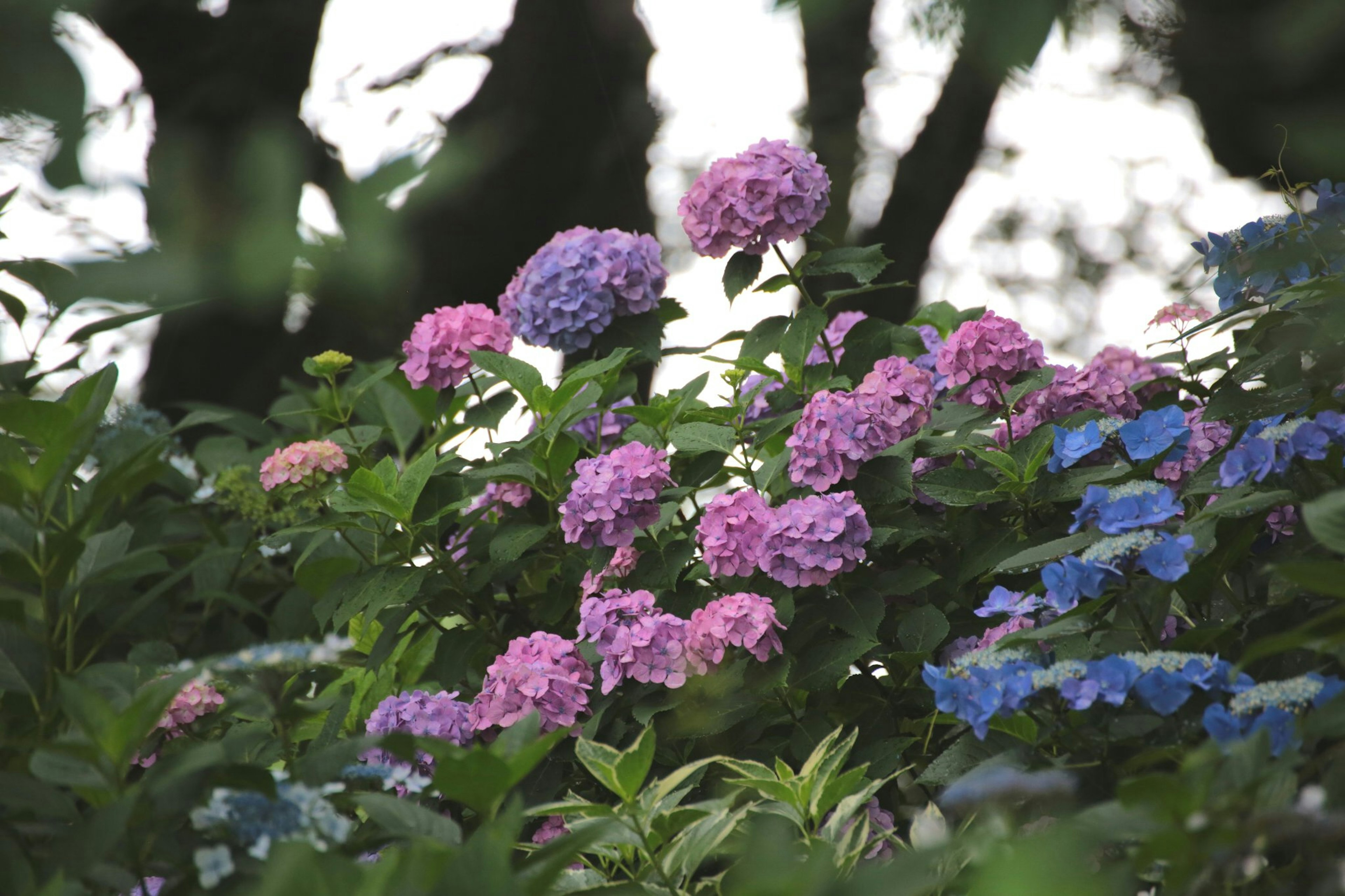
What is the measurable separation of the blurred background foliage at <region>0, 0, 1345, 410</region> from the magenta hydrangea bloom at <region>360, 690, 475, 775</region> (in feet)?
1.68

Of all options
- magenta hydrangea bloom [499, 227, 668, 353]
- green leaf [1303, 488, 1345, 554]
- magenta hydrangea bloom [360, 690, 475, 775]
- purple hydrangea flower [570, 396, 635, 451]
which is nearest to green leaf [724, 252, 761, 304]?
magenta hydrangea bloom [499, 227, 668, 353]

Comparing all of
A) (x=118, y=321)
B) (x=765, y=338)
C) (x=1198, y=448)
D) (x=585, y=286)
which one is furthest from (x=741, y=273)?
(x=118, y=321)

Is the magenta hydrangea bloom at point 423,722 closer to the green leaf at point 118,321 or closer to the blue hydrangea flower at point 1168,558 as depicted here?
the green leaf at point 118,321

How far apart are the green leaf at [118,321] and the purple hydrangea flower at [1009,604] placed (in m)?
0.99

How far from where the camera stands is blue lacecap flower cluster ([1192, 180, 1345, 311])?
56.7 inches

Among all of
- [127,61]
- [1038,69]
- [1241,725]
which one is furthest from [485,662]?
[1038,69]

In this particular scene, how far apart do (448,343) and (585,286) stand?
262mm

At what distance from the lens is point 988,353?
172cm

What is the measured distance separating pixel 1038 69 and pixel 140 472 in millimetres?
1227

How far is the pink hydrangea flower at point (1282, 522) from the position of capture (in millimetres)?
1445

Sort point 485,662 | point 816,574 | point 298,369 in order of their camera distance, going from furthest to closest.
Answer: point 298,369 < point 485,662 < point 816,574

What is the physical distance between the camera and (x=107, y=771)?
0.98 meters

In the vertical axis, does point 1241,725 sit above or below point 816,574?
above

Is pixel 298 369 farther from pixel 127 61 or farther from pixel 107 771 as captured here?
pixel 107 771
